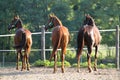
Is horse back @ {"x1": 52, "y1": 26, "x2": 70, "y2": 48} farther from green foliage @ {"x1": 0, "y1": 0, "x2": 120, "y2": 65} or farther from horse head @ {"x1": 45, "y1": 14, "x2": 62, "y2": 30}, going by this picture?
green foliage @ {"x1": 0, "y1": 0, "x2": 120, "y2": 65}

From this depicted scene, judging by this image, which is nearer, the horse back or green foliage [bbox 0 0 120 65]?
the horse back

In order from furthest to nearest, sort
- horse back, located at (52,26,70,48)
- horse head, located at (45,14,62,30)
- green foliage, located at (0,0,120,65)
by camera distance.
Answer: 1. green foliage, located at (0,0,120,65)
2. horse head, located at (45,14,62,30)
3. horse back, located at (52,26,70,48)

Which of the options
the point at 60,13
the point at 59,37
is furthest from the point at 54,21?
the point at 60,13

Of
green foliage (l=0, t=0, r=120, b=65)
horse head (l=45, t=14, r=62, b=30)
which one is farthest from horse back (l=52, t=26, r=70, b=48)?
green foliage (l=0, t=0, r=120, b=65)

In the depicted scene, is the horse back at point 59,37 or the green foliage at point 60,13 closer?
the horse back at point 59,37

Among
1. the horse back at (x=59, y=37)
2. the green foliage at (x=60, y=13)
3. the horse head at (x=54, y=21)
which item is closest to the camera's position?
the horse back at (x=59, y=37)

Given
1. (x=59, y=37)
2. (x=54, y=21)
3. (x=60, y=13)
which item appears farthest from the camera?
(x=60, y=13)

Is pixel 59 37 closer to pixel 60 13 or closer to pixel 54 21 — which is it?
pixel 54 21

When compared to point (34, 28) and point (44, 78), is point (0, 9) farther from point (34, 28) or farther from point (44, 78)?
point (44, 78)

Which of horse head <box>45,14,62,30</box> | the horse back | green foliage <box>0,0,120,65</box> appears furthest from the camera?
green foliage <box>0,0,120,65</box>

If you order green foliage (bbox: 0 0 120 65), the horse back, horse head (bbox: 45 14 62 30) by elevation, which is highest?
green foliage (bbox: 0 0 120 65)

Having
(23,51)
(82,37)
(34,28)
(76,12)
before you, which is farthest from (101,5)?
(82,37)

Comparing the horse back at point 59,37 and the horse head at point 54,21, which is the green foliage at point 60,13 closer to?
the horse head at point 54,21

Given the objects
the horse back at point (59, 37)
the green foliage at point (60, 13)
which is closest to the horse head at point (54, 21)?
the horse back at point (59, 37)
